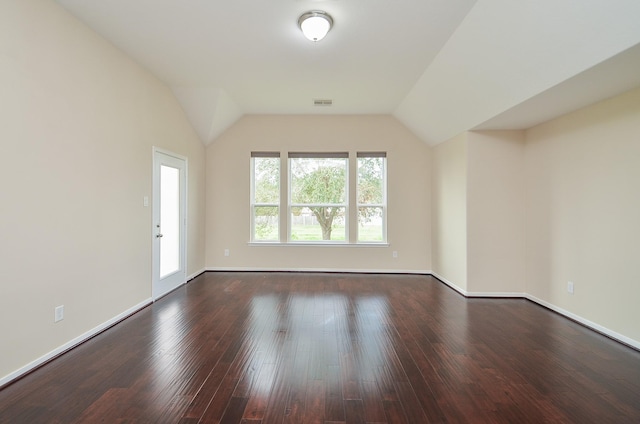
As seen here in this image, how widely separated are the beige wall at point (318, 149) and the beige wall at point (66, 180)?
5.73ft

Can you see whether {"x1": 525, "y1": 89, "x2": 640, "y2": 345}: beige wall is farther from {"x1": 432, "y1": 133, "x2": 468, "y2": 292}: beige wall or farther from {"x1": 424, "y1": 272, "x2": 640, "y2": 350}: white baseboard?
{"x1": 432, "y1": 133, "x2": 468, "y2": 292}: beige wall

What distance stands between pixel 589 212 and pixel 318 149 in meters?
3.87

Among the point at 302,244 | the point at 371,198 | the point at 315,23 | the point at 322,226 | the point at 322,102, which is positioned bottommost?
the point at 302,244

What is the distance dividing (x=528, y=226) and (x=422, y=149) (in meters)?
2.16

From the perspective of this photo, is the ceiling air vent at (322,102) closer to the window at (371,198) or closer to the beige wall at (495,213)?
the window at (371,198)

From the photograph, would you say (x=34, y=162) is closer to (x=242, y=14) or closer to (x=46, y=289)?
(x=46, y=289)

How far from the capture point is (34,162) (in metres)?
2.24

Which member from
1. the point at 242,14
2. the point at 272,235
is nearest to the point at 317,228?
the point at 272,235

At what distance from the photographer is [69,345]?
8.38 feet

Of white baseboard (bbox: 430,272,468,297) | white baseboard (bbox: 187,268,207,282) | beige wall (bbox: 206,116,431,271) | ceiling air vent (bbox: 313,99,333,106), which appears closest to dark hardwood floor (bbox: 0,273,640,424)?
white baseboard (bbox: 430,272,468,297)

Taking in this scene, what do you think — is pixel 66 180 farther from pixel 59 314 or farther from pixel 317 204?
pixel 317 204

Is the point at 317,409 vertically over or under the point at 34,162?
under

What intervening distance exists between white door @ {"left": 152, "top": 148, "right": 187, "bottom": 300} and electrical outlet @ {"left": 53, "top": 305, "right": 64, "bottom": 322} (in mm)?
1324

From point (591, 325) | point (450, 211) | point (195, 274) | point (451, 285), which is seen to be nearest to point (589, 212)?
point (591, 325)
